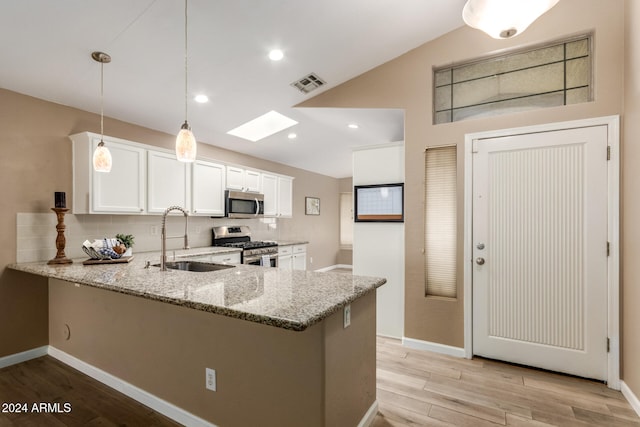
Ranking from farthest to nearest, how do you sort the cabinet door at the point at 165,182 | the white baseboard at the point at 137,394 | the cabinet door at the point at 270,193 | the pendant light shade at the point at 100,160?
the cabinet door at the point at 270,193
the cabinet door at the point at 165,182
the pendant light shade at the point at 100,160
the white baseboard at the point at 137,394

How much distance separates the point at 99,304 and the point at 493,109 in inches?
147

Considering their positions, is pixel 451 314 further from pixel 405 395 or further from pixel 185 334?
pixel 185 334

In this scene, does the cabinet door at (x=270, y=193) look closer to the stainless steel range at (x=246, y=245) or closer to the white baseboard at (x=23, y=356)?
the stainless steel range at (x=246, y=245)

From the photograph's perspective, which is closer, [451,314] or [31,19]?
[31,19]

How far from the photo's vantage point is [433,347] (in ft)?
9.82

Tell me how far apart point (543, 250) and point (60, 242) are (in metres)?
4.13

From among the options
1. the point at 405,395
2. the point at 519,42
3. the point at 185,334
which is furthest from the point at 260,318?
the point at 519,42

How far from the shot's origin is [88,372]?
2.52m

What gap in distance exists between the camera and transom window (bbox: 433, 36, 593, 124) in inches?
100

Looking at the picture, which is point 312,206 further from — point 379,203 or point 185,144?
point 185,144

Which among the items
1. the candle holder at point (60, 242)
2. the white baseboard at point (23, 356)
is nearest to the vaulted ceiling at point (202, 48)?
the candle holder at point (60, 242)

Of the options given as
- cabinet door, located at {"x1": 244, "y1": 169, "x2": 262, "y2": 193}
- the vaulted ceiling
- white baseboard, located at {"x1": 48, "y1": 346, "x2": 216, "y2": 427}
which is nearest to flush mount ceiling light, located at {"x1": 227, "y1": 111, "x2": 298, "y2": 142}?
the vaulted ceiling

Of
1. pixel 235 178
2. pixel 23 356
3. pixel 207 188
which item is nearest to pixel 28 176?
pixel 23 356

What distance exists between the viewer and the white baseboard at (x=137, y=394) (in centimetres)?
192
